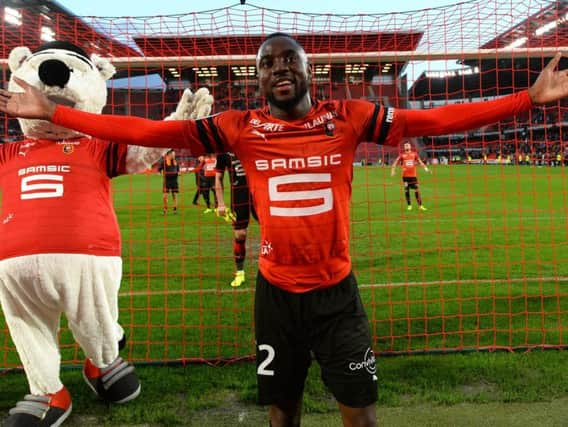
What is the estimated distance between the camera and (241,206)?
621 cm

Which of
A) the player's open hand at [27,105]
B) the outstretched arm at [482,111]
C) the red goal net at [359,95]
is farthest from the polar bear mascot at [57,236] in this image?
the outstretched arm at [482,111]

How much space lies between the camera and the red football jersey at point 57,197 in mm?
2725

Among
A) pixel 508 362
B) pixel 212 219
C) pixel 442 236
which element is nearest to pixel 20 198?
pixel 508 362

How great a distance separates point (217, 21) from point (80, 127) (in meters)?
2.73

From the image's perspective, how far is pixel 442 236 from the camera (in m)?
9.57

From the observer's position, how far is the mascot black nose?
2.82m

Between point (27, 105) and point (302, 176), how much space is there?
3.84ft

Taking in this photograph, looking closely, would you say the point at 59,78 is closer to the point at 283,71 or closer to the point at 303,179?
the point at 283,71

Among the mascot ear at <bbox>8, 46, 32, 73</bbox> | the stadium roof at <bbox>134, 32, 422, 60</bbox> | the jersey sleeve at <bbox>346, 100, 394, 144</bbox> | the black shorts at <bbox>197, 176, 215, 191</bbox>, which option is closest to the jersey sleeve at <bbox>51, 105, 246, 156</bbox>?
the jersey sleeve at <bbox>346, 100, 394, 144</bbox>

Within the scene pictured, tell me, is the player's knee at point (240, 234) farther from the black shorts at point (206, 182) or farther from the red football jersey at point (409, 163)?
the red football jersey at point (409, 163)

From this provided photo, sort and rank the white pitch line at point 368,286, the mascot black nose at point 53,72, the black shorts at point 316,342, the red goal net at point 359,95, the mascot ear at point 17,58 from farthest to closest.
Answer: the white pitch line at point 368,286
the red goal net at point 359,95
the mascot ear at point 17,58
the mascot black nose at point 53,72
the black shorts at point 316,342

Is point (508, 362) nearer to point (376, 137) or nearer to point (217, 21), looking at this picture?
point (376, 137)

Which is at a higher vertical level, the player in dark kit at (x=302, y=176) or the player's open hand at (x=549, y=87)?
the player's open hand at (x=549, y=87)

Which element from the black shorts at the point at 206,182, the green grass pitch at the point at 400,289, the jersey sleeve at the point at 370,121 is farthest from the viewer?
the black shorts at the point at 206,182
